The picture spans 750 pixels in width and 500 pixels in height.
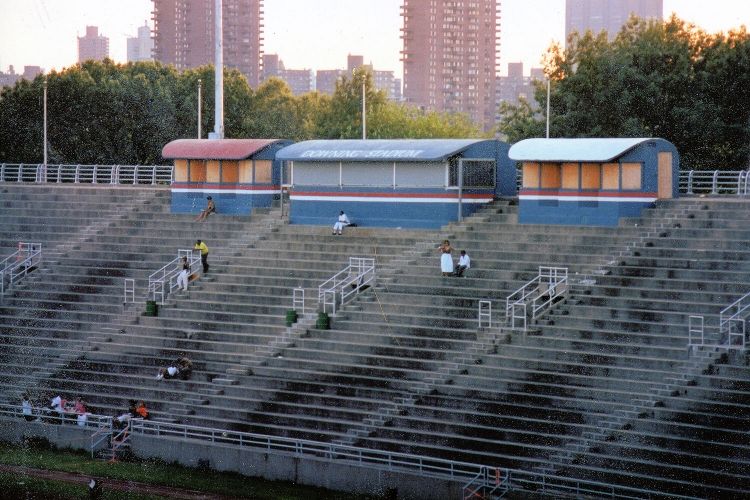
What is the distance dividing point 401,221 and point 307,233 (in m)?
3.53

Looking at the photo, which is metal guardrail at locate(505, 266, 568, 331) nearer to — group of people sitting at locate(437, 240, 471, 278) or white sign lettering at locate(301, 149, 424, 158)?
group of people sitting at locate(437, 240, 471, 278)

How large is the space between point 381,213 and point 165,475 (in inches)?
586

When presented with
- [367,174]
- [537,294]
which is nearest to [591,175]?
[537,294]

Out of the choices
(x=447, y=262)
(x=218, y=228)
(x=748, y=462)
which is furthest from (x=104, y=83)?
(x=748, y=462)

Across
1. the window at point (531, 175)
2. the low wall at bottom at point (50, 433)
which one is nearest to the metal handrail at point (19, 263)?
the low wall at bottom at point (50, 433)

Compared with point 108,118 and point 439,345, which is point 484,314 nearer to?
point 439,345

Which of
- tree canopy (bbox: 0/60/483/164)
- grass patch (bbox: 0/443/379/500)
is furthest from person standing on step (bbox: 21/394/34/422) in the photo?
tree canopy (bbox: 0/60/483/164)

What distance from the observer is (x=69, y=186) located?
58.2m

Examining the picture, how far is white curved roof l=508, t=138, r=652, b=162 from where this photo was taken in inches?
1715

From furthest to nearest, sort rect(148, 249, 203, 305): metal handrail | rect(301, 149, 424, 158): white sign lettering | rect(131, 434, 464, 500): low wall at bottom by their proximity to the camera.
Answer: rect(301, 149, 424, 158): white sign lettering < rect(148, 249, 203, 305): metal handrail < rect(131, 434, 464, 500): low wall at bottom

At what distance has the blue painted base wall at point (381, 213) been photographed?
155 ft

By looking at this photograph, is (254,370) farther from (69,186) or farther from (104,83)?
(104,83)

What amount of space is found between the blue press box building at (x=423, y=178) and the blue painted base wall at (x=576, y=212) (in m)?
0.03

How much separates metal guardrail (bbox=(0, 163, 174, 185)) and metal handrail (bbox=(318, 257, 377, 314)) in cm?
1370
